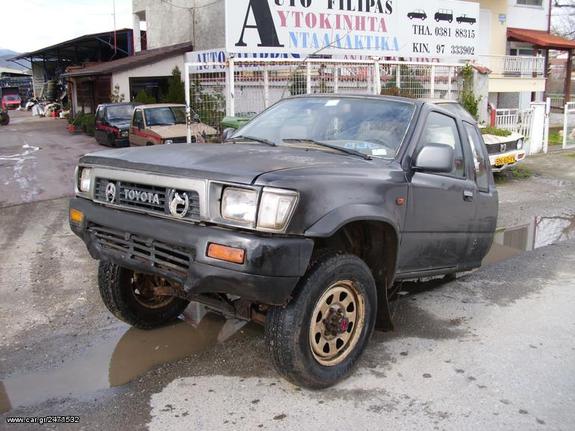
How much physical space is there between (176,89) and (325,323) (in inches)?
776

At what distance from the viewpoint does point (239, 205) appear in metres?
3.28

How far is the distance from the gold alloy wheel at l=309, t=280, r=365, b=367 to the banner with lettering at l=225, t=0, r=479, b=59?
10.4 metres

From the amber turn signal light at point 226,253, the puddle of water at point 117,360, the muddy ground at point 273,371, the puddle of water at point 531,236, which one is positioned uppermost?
the amber turn signal light at point 226,253

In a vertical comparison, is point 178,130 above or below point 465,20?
below

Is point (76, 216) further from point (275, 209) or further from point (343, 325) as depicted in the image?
point (343, 325)

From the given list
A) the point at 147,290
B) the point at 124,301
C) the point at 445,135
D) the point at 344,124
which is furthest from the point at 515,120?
the point at 124,301

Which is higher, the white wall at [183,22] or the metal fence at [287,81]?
the white wall at [183,22]

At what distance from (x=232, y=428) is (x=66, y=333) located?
6.83 ft

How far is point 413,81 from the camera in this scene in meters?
14.9

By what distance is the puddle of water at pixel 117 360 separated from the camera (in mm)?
3844

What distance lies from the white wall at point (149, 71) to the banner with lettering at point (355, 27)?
9.83m

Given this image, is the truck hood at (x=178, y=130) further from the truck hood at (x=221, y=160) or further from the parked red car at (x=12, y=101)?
the parked red car at (x=12, y=101)

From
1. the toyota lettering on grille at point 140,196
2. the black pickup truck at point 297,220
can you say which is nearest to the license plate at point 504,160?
the black pickup truck at point 297,220

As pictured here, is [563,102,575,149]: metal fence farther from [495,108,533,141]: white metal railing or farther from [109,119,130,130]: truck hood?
[109,119,130,130]: truck hood
